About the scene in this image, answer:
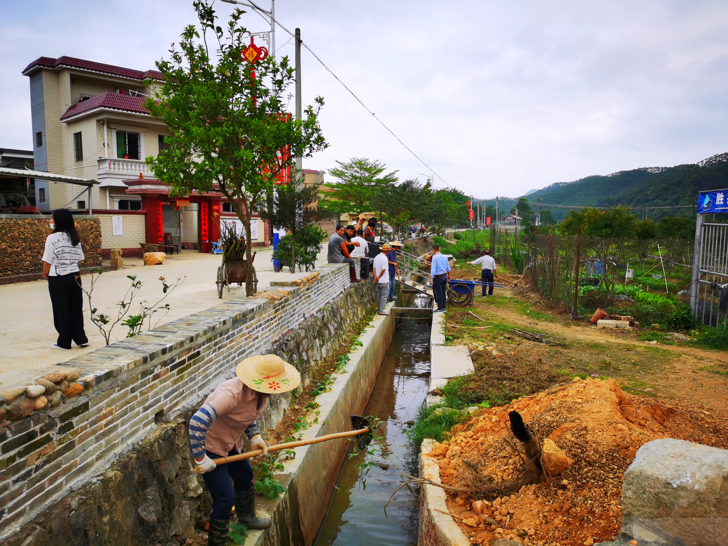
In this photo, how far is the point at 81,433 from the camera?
2.86 m

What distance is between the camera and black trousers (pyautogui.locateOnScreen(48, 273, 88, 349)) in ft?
17.1

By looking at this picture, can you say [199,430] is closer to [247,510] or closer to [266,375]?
[266,375]

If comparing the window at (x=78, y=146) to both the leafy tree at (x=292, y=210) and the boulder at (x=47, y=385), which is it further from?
the boulder at (x=47, y=385)

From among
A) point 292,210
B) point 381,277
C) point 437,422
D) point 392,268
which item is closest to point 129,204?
point 392,268

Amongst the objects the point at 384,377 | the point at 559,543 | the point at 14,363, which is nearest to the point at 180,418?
the point at 14,363

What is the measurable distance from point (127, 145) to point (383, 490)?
21477 millimetres

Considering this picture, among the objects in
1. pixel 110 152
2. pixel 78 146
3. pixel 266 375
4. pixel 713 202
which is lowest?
pixel 266 375

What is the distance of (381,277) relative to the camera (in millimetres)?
12477

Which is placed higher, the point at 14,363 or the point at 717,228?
the point at 717,228

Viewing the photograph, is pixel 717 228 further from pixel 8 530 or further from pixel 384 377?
pixel 8 530

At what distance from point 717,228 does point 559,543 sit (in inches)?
364

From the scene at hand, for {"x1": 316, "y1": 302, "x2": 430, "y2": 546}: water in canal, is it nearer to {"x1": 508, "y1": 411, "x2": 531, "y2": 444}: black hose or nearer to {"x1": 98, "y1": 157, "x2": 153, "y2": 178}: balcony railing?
{"x1": 508, "y1": 411, "x2": 531, "y2": 444}: black hose

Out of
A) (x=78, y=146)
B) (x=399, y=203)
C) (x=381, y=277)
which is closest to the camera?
(x=381, y=277)

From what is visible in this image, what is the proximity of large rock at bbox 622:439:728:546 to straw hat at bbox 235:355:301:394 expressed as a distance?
87.2 inches
